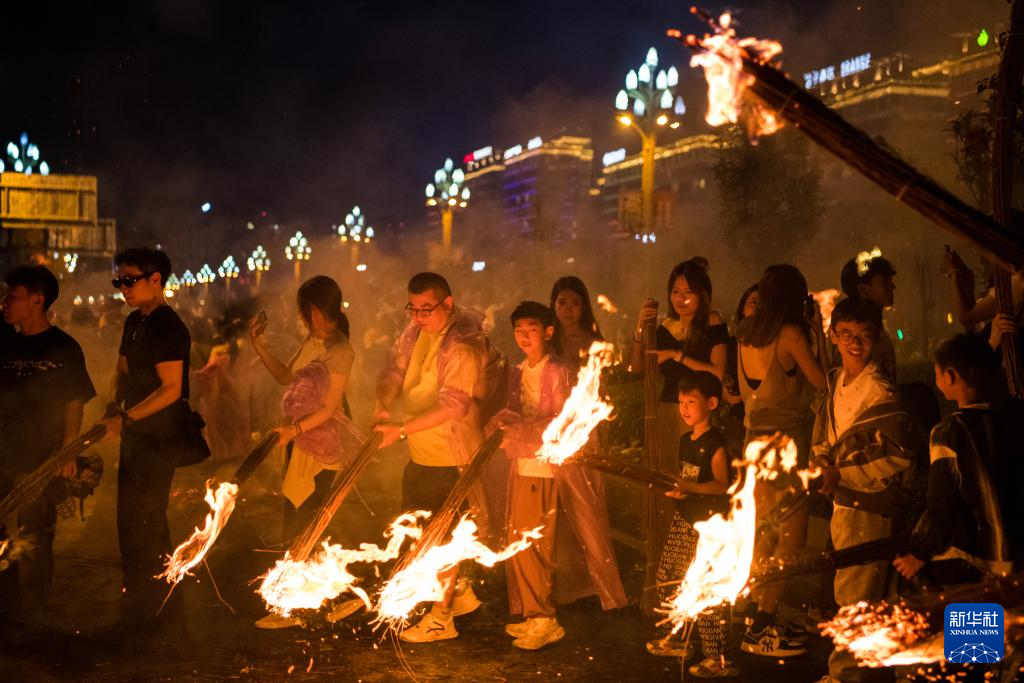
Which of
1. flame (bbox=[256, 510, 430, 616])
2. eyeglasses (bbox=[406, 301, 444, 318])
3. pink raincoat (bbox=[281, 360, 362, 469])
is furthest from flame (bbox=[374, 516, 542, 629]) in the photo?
eyeglasses (bbox=[406, 301, 444, 318])

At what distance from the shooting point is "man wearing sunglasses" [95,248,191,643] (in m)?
5.35

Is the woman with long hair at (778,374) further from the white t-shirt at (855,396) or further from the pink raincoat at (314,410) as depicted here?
the pink raincoat at (314,410)

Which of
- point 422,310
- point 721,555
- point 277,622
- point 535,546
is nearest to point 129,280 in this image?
point 422,310

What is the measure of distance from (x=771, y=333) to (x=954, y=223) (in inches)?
120

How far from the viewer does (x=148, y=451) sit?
5379 mm

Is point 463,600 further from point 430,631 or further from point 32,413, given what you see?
point 32,413

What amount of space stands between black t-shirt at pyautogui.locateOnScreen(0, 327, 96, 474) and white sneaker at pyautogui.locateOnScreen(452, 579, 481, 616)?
2697mm

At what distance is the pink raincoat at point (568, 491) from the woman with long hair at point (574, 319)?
2.61 ft

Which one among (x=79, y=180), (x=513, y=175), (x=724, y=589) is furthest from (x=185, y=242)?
(x=513, y=175)

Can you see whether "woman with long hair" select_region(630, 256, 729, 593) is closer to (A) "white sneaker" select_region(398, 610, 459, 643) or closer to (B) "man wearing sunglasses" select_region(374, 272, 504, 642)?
(B) "man wearing sunglasses" select_region(374, 272, 504, 642)

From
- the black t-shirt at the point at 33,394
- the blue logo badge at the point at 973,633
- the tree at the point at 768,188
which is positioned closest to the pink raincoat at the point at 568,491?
the blue logo badge at the point at 973,633

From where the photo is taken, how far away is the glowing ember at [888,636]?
3.04 m

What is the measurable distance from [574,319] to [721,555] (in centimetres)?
277

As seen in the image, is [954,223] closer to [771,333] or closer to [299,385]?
[771,333]
